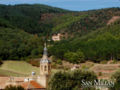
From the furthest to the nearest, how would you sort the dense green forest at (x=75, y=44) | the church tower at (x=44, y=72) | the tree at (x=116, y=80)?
the dense green forest at (x=75, y=44) → the church tower at (x=44, y=72) → the tree at (x=116, y=80)

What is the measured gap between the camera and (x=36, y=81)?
4738cm

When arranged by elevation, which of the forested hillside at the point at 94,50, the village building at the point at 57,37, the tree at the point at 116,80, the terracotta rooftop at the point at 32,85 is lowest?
the terracotta rooftop at the point at 32,85

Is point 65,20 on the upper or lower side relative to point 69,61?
upper

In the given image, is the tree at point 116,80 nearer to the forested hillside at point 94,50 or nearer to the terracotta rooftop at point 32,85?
the terracotta rooftop at point 32,85

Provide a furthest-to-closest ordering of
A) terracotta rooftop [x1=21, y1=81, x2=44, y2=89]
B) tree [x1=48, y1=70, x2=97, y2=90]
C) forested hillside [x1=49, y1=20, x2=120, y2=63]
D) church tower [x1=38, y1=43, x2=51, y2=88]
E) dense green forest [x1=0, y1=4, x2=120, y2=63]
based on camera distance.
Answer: dense green forest [x1=0, y1=4, x2=120, y2=63] < forested hillside [x1=49, y1=20, x2=120, y2=63] < church tower [x1=38, y1=43, x2=51, y2=88] < terracotta rooftop [x1=21, y1=81, x2=44, y2=89] < tree [x1=48, y1=70, x2=97, y2=90]

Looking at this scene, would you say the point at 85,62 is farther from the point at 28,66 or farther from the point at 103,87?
the point at 103,87

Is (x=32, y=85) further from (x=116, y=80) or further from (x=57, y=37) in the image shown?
(x=57, y=37)

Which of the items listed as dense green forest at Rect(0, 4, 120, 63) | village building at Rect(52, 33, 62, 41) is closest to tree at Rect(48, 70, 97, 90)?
dense green forest at Rect(0, 4, 120, 63)

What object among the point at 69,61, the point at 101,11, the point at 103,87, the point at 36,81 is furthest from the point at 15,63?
the point at 101,11

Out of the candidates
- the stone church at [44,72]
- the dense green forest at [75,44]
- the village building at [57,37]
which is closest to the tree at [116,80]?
the stone church at [44,72]

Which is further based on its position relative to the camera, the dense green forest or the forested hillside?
the dense green forest

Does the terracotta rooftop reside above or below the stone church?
below

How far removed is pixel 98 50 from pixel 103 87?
61.4m

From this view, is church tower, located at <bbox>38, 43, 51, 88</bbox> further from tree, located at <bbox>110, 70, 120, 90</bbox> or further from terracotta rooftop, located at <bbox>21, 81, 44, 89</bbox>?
tree, located at <bbox>110, 70, 120, 90</bbox>
